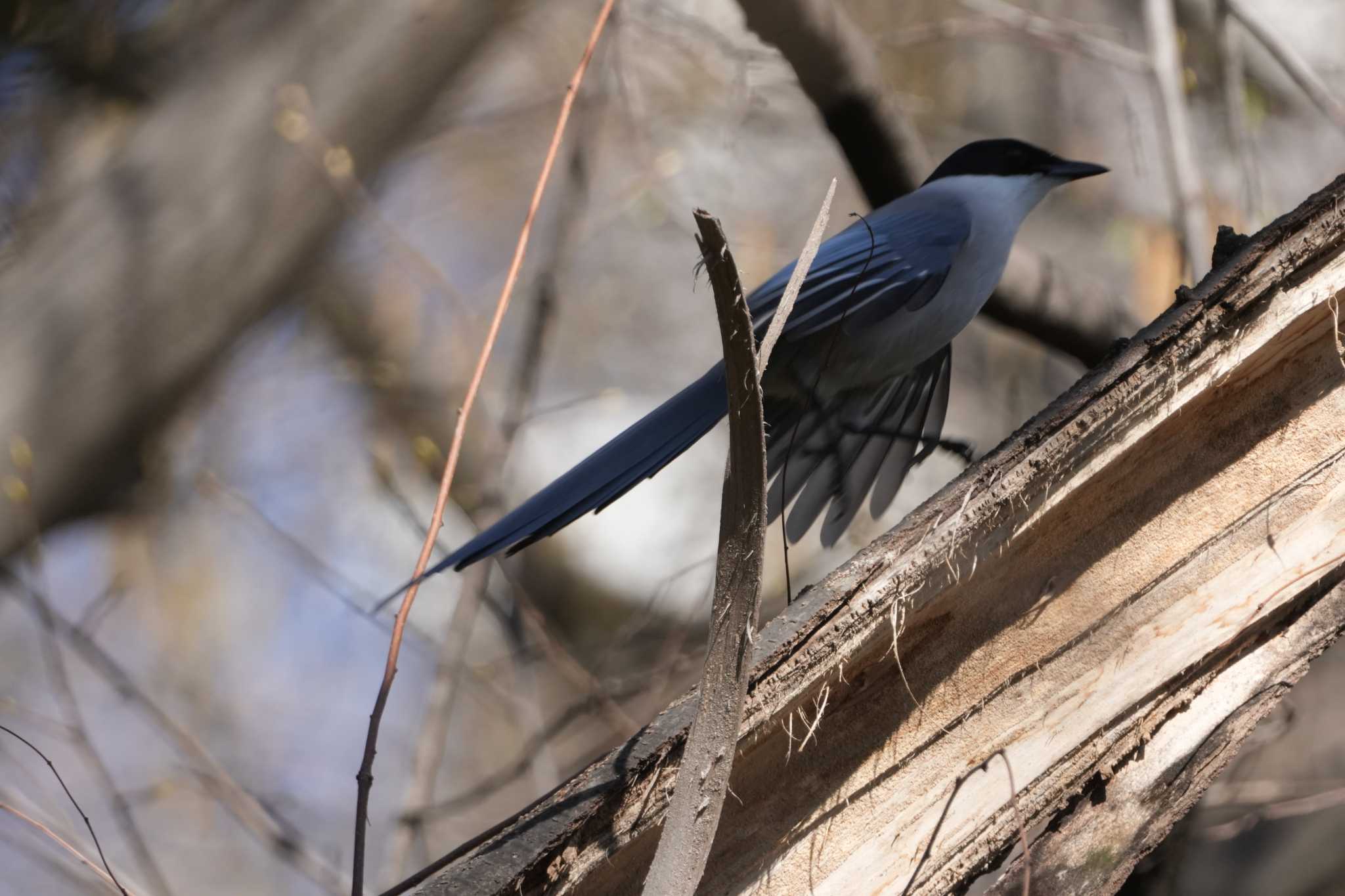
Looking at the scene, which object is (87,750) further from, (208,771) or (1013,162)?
(1013,162)

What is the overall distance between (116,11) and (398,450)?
1.87 metres

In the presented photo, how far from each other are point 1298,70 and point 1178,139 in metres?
0.32

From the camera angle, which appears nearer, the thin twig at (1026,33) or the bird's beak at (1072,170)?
the bird's beak at (1072,170)

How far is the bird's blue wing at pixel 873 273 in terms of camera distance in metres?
1.47

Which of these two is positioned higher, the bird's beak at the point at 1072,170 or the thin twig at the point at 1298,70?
the thin twig at the point at 1298,70

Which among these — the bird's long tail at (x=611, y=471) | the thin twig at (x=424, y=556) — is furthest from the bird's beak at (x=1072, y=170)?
the thin twig at (x=424, y=556)

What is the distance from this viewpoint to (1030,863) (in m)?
1.21

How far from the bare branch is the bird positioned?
51 centimetres

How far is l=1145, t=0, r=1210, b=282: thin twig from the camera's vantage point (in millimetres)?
2521

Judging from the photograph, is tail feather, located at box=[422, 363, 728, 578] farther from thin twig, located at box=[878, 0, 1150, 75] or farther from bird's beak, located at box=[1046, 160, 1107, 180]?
thin twig, located at box=[878, 0, 1150, 75]

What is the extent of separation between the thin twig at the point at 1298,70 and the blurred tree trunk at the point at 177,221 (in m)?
1.82

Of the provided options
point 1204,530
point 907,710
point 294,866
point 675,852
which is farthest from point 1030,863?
point 294,866

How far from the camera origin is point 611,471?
1.27 m

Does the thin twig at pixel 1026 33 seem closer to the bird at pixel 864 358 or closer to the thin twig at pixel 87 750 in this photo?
the bird at pixel 864 358
